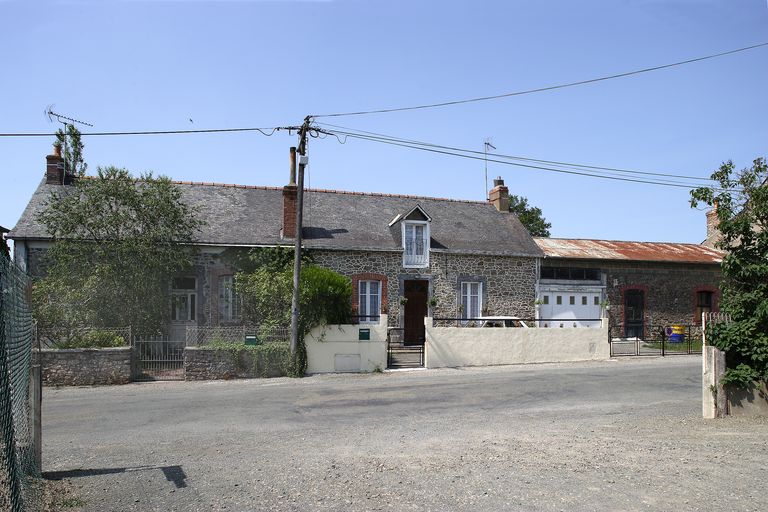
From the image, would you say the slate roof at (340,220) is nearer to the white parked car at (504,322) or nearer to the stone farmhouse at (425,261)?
the stone farmhouse at (425,261)

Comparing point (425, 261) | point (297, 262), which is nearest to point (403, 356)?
point (425, 261)

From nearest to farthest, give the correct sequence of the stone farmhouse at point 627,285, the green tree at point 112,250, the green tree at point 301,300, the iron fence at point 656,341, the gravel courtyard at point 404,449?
the gravel courtyard at point 404,449, the green tree at point 301,300, the green tree at point 112,250, the iron fence at point 656,341, the stone farmhouse at point 627,285

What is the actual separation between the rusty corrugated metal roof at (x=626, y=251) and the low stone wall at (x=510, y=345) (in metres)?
4.70

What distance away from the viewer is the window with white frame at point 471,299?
23141 millimetres

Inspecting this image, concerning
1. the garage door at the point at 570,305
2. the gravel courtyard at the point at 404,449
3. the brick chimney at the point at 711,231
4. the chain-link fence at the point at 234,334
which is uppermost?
the brick chimney at the point at 711,231

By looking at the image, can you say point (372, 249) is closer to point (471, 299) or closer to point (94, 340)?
point (471, 299)

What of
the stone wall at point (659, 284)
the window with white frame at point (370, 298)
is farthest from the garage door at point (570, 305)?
the window with white frame at point (370, 298)

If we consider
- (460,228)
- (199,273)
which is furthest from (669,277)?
(199,273)

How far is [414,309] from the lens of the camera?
22766mm

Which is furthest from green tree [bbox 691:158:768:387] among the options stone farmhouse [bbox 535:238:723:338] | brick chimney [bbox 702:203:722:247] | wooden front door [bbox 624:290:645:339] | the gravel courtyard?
brick chimney [bbox 702:203:722:247]

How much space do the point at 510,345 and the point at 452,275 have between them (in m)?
4.24

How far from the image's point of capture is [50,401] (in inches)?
499

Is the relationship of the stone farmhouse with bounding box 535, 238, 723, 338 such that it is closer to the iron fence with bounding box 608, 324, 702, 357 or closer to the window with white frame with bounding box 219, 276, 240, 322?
the iron fence with bounding box 608, 324, 702, 357

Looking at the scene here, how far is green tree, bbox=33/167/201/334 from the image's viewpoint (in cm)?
1728
